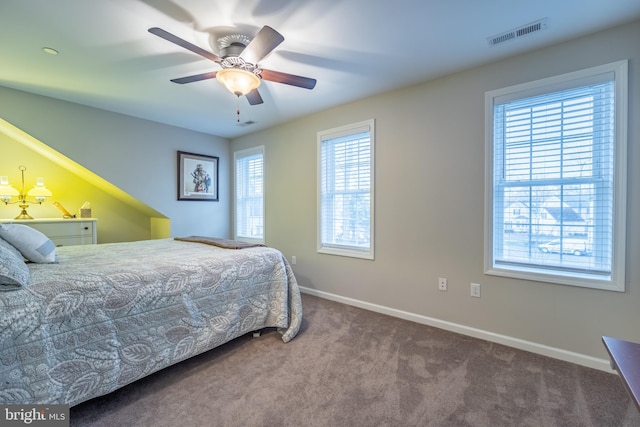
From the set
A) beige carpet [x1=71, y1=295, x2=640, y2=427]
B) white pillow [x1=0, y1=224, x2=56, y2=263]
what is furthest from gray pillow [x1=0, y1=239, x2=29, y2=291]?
beige carpet [x1=71, y1=295, x2=640, y2=427]

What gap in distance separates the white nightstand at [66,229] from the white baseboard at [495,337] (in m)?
3.33

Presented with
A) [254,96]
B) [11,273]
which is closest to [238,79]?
[254,96]

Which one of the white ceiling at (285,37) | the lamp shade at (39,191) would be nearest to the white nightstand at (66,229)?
the lamp shade at (39,191)

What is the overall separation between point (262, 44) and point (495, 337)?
2.92 m

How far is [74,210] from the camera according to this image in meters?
3.73

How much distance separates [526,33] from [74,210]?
5311 millimetres

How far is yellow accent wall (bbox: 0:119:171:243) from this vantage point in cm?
326

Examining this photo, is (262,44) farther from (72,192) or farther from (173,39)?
(72,192)

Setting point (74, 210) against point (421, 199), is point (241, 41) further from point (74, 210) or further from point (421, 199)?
point (74, 210)

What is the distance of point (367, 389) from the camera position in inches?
69.0

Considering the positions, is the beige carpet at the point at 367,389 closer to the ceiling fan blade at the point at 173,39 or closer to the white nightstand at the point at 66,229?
the ceiling fan blade at the point at 173,39

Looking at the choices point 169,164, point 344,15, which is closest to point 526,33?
point 344,15

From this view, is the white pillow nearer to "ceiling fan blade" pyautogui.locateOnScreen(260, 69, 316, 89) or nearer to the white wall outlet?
"ceiling fan blade" pyautogui.locateOnScreen(260, 69, 316, 89)

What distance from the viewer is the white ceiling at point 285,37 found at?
1722 millimetres
